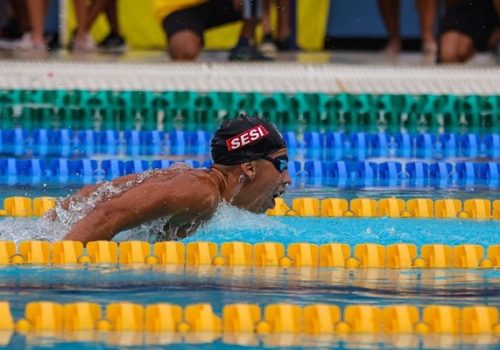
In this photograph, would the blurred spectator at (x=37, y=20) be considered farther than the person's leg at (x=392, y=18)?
No

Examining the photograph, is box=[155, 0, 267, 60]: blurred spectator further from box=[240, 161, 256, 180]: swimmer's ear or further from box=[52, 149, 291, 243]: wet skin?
box=[240, 161, 256, 180]: swimmer's ear

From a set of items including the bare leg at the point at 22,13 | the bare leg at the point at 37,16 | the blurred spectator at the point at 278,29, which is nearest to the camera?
the bare leg at the point at 37,16

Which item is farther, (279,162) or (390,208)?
(390,208)

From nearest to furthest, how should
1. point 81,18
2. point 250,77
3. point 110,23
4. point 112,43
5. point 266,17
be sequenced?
1. point 250,77
2. point 81,18
3. point 110,23
4. point 266,17
5. point 112,43

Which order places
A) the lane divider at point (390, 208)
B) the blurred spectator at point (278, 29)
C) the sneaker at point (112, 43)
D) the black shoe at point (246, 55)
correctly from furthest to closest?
the sneaker at point (112, 43) → the blurred spectator at point (278, 29) → the black shoe at point (246, 55) → the lane divider at point (390, 208)

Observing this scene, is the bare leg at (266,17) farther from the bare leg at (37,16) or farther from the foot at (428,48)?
the bare leg at (37,16)

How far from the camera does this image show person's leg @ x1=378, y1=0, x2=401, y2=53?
11492 mm

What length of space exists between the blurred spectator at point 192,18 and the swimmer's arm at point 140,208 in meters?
5.49

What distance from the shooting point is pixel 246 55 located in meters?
10.9

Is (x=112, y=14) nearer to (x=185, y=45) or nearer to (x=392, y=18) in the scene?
(x=185, y=45)

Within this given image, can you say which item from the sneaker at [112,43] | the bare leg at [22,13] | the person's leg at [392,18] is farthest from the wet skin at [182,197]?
the bare leg at [22,13]

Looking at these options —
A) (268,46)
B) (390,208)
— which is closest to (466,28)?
(268,46)

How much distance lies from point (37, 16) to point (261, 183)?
19.8 ft

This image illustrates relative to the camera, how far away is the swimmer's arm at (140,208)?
486cm
